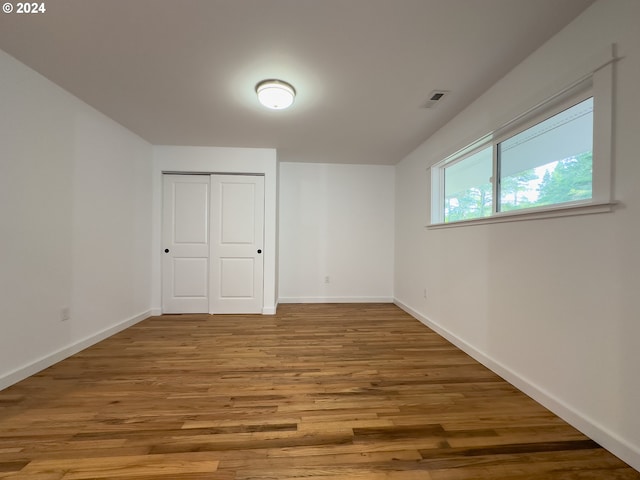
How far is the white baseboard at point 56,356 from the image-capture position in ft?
6.01

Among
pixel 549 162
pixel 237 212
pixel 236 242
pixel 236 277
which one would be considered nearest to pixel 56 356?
pixel 236 277

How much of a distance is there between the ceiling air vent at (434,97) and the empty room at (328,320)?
19 millimetres

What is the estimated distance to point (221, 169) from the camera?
364 centimetres

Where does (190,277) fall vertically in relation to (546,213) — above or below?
below

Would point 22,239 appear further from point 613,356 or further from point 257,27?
point 613,356

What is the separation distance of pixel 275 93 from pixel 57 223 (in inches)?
88.3

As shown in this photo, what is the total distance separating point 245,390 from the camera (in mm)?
1816

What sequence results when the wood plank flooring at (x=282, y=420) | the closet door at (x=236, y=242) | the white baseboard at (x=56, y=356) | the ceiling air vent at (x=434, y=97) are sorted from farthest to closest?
the closet door at (x=236, y=242) < the ceiling air vent at (x=434, y=97) < the white baseboard at (x=56, y=356) < the wood plank flooring at (x=282, y=420)

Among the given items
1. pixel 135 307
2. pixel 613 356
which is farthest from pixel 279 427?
pixel 135 307

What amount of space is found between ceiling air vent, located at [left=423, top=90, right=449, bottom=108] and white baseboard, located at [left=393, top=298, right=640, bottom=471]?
93.6 inches

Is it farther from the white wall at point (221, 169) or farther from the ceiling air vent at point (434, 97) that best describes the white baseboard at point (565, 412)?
the white wall at point (221, 169)

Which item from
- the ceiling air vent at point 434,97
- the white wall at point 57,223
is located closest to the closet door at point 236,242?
the white wall at point 57,223

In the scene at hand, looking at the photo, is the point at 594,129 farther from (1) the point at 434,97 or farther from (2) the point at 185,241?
(2) the point at 185,241

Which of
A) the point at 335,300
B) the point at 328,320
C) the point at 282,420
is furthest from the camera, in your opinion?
the point at 335,300
